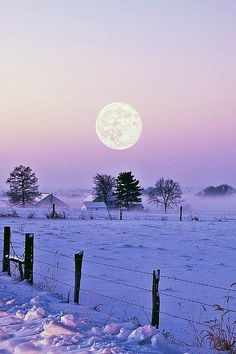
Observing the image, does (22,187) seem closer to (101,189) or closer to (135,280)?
(101,189)

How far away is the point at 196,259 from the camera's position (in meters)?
17.2

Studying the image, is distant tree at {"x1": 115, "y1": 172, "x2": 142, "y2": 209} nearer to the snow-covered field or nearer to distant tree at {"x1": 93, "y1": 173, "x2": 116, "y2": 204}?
distant tree at {"x1": 93, "y1": 173, "x2": 116, "y2": 204}

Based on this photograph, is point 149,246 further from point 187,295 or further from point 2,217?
point 2,217

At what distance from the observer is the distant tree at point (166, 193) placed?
396ft

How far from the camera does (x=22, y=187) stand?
8738 centimetres

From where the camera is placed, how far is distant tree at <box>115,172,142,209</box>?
303ft

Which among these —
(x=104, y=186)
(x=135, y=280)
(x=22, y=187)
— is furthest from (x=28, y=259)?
(x=104, y=186)

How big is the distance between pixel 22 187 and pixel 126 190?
67.0 ft

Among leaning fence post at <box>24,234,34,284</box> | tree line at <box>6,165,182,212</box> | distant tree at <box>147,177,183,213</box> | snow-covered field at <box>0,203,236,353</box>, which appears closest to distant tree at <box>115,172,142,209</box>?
tree line at <box>6,165,182,212</box>

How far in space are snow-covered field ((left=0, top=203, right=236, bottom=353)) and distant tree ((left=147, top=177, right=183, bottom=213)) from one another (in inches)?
3748

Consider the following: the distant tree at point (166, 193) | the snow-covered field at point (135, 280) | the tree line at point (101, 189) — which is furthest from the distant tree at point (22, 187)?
the snow-covered field at point (135, 280)

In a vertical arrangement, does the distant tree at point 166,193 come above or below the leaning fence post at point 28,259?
above

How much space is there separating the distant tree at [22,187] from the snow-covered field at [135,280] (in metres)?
62.8

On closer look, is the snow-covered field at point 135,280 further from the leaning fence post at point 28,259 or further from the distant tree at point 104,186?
the distant tree at point 104,186
